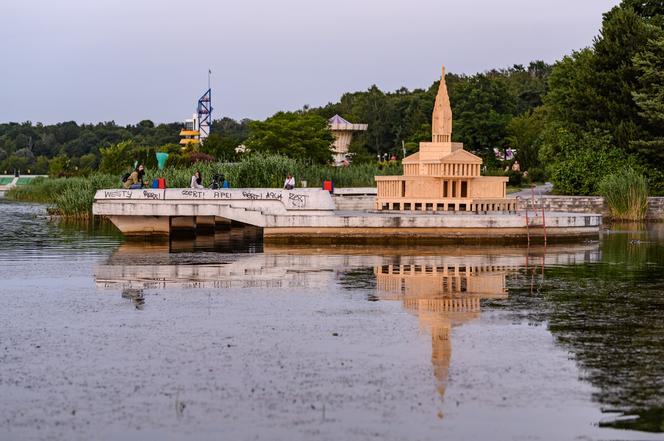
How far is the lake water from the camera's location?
9.65m

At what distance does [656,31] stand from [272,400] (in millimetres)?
37212

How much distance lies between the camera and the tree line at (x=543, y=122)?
44.9m

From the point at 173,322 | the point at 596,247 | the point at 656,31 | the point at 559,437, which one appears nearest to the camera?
the point at 559,437

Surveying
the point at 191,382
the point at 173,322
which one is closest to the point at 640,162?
the point at 173,322

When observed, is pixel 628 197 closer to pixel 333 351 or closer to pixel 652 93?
pixel 652 93

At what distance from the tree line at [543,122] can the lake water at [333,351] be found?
2305 centimetres

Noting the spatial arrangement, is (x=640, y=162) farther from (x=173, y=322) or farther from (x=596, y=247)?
(x=173, y=322)

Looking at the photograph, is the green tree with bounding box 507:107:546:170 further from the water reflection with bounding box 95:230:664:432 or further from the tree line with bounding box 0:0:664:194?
the water reflection with bounding box 95:230:664:432

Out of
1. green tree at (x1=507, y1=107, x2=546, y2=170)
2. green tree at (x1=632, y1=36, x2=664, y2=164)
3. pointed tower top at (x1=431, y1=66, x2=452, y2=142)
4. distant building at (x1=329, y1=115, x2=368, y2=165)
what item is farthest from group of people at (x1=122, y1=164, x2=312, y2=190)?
distant building at (x1=329, y1=115, x2=368, y2=165)

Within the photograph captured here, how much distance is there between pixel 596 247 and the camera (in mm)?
28141

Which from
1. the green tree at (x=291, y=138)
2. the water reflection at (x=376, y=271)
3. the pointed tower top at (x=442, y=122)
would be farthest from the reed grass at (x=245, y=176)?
the green tree at (x=291, y=138)

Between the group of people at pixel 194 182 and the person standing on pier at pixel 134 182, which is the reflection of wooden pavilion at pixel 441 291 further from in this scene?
the person standing on pier at pixel 134 182

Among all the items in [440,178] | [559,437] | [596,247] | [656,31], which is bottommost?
[559,437]

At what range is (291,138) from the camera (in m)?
66.9
